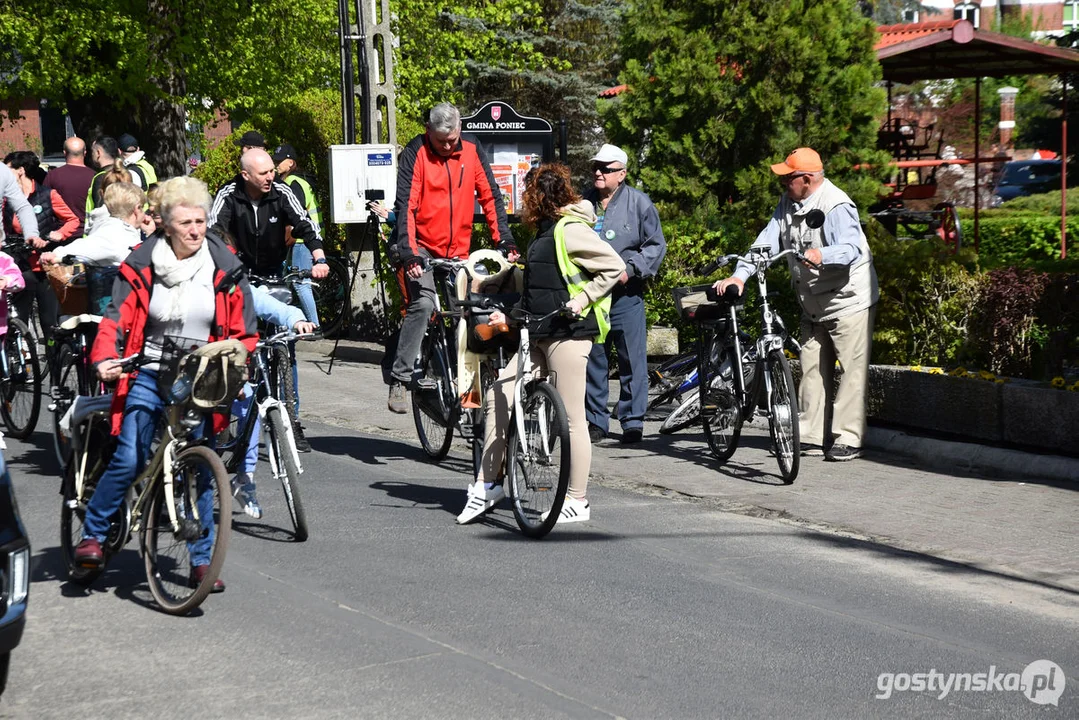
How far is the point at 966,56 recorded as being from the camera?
19500 mm

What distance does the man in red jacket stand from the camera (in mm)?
9344

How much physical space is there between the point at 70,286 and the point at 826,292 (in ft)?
14.9

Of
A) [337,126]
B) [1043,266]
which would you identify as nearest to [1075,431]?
[1043,266]

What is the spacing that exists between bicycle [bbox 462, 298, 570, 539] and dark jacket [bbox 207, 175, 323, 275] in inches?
97.3

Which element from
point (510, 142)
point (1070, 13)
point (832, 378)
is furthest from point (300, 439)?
point (1070, 13)

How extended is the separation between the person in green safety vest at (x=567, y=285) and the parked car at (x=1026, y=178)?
3380cm

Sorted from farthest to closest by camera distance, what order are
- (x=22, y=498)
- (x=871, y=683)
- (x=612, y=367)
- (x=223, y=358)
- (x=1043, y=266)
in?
1. (x=612, y=367)
2. (x=1043, y=266)
3. (x=22, y=498)
4. (x=223, y=358)
5. (x=871, y=683)

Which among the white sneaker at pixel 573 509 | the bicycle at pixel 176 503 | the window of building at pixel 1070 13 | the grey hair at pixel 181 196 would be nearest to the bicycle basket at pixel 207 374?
the bicycle at pixel 176 503

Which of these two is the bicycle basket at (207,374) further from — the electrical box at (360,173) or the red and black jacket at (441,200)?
the electrical box at (360,173)

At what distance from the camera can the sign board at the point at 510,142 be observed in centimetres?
1584

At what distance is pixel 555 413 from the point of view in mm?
7145

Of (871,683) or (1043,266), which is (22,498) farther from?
Result: (1043,266)

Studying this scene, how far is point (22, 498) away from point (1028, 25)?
6625 centimetres

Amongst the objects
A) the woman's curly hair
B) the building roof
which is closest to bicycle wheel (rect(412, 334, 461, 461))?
the woman's curly hair
